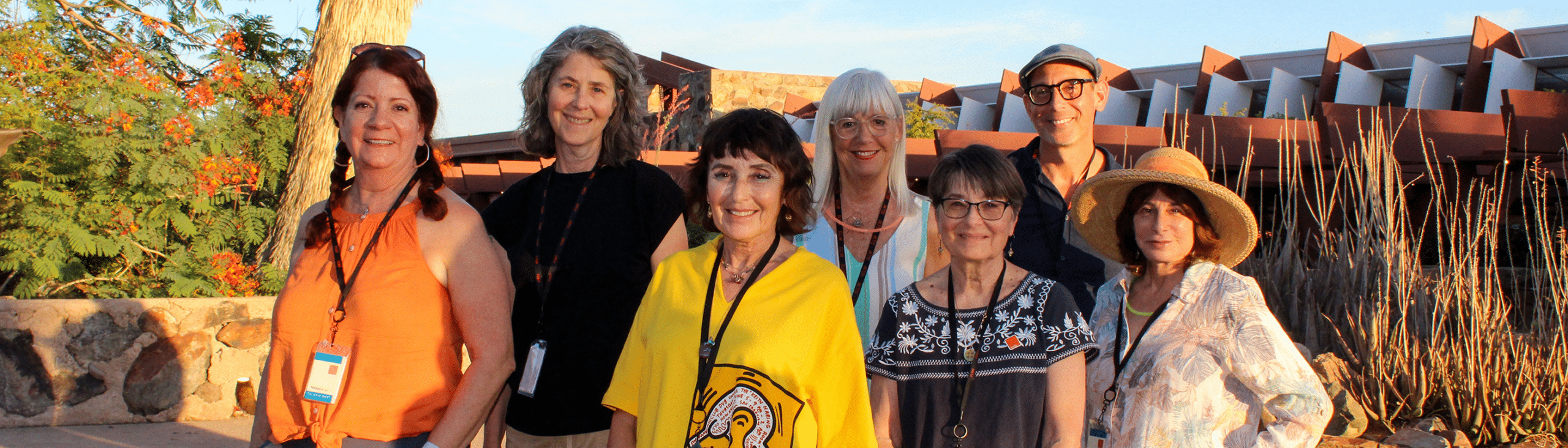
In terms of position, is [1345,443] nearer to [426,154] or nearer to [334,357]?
[426,154]

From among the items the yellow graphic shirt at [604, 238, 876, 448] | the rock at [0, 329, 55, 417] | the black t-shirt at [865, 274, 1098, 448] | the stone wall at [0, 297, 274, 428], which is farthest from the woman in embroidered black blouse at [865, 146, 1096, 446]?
the rock at [0, 329, 55, 417]

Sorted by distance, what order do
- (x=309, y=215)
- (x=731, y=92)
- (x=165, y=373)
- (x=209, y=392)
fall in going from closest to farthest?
(x=309, y=215) → (x=165, y=373) → (x=209, y=392) → (x=731, y=92)

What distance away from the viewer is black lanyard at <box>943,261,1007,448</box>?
1.89 m

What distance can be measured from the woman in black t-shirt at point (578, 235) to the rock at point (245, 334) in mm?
3733

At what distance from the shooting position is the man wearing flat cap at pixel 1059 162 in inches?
106

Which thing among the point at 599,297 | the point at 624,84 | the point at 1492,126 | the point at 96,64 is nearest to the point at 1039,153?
the point at 624,84

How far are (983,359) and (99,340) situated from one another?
5.08 metres

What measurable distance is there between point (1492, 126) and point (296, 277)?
6.76m

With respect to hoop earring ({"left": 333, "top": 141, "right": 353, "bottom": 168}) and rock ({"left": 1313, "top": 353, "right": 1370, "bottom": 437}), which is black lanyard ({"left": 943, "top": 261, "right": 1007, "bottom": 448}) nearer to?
hoop earring ({"left": 333, "top": 141, "right": 353, "bottom": 168})

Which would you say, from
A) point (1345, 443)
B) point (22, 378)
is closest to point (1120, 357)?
point (1345, 443)

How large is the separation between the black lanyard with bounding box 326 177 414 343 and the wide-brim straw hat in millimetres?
1648

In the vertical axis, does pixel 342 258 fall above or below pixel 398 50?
below

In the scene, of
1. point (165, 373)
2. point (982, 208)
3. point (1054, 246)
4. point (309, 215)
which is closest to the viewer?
point (982, 208)

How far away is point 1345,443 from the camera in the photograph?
3586 millimetres
